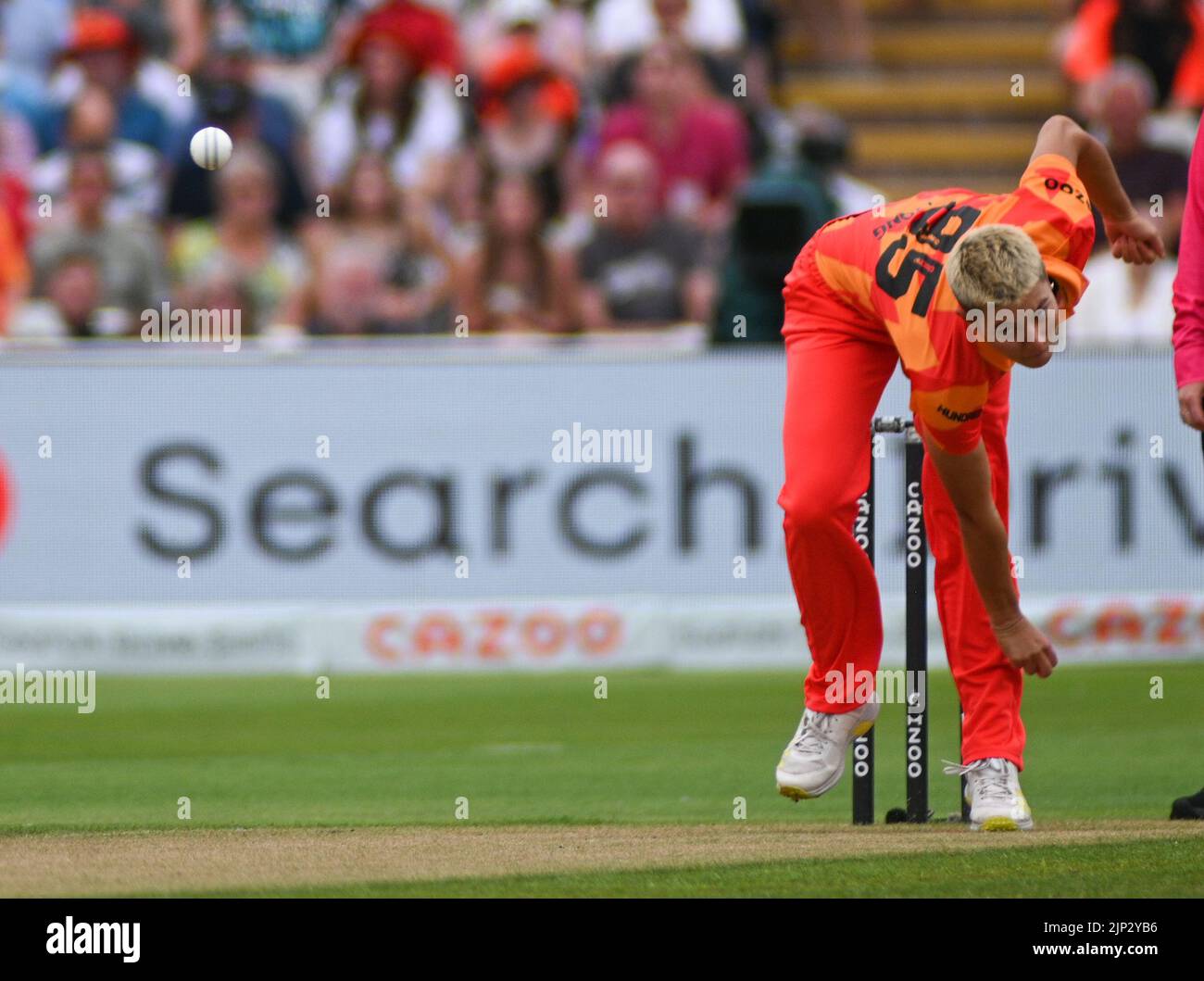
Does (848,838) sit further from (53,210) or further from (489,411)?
(53,210)

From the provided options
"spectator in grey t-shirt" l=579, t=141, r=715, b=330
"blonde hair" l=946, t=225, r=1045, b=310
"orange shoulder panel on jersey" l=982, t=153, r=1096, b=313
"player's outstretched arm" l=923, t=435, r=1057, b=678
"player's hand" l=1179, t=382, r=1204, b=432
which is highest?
"spectator in grey t-shirt" l=579, t=141, r=715, b=330

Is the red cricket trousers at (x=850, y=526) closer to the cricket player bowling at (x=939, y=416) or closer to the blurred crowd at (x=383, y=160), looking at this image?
the cricket player bowling at (x=939, y=416)

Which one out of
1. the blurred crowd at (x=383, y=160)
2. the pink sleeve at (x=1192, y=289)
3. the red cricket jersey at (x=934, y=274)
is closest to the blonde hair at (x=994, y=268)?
the red cricket jersey at (x=934, y=274)

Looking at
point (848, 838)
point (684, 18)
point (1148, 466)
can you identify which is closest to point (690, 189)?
point (684, 18)

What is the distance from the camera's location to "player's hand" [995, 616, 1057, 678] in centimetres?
627

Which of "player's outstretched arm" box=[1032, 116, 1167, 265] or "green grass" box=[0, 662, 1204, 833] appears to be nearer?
"player's outstretched arm" box=[1032, 116, 1167, 265]

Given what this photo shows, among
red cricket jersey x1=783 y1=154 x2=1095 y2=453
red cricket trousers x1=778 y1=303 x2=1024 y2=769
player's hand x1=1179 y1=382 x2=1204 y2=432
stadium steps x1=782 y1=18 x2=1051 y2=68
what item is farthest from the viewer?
stadium steps x1=782 y1=18 x2=1051 y2=68

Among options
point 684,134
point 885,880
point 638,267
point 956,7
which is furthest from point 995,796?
point 956,7

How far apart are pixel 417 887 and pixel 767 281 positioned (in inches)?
335

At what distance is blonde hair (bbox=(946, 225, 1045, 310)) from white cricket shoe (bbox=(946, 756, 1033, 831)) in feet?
5.23

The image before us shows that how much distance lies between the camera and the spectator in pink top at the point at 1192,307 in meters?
7.01

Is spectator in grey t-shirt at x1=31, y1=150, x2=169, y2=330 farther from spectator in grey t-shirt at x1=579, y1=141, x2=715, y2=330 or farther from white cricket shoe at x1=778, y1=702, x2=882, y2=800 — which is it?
white cricket shoe at x1=778, y1=702, x2=882, y2=800

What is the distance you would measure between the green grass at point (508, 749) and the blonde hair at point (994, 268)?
62.6 inches

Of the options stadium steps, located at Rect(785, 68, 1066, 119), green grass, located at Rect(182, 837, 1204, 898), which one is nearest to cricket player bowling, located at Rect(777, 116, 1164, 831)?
green grass, located at Rect(182, 837, 1204, 898)
